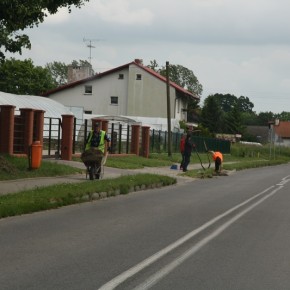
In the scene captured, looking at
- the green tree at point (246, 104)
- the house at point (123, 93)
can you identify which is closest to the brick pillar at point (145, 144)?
the house at point (123, 93)

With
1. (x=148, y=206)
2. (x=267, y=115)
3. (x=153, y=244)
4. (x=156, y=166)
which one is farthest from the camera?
(x=267, y=115)

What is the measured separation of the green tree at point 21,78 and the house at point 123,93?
13.8 m

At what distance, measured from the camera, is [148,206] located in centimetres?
1344

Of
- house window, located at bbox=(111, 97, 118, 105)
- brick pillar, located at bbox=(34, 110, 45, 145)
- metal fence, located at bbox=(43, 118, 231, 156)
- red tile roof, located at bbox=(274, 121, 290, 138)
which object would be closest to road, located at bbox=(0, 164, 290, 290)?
brick pillar, located at bbox=(34, 110, 45, 145)

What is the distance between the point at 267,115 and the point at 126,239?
539ft

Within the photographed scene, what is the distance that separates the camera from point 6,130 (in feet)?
67.8

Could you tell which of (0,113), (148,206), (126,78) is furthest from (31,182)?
(126,78)

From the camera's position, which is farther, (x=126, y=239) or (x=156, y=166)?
(x=156, y=166)

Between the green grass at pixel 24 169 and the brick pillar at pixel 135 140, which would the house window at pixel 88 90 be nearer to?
the brick pillar at pixel 135 140

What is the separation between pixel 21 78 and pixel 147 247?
71.0 m

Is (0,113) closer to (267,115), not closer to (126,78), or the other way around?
(126,78)

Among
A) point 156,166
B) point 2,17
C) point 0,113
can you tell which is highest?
point 2,17

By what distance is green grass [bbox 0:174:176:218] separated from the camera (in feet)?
37.4

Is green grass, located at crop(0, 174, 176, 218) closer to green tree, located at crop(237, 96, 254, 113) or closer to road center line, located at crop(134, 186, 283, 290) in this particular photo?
road center line, located at crop(134, 186, 283, 290)
